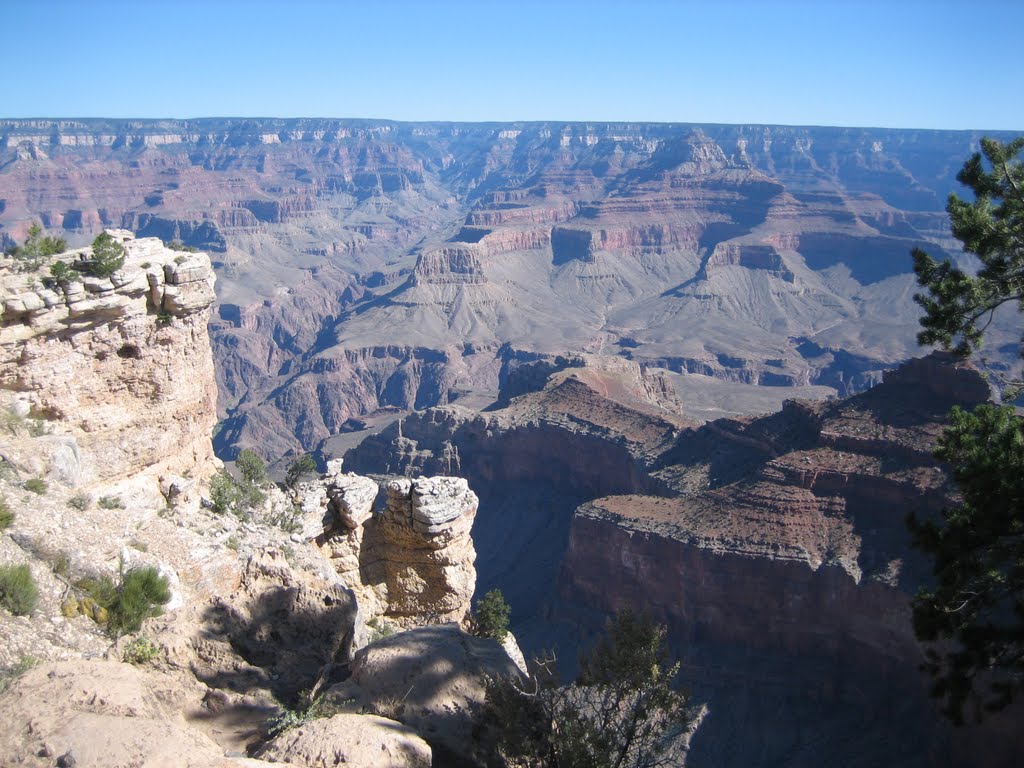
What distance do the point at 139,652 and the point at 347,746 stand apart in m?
4.66

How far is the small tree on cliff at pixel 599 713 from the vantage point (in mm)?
11703

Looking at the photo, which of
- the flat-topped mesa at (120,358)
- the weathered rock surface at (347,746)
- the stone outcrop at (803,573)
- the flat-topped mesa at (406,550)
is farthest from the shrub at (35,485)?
the stone outcrop at (803,573)

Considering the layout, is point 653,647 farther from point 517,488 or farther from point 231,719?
point 517,488

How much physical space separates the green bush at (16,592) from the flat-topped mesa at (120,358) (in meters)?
5.52

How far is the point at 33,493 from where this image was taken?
16.1m

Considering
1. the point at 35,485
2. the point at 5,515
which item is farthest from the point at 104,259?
the point at 5,515

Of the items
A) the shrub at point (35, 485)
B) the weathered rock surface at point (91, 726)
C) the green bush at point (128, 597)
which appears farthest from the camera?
the shrub at point (35, 485)

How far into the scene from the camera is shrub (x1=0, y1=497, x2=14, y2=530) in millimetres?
14227

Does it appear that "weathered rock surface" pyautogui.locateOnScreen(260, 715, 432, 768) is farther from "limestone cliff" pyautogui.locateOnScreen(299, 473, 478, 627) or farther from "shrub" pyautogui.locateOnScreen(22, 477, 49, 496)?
"limestone cliff" pyautogui.locateOnScreen(299, 473, 478, 627)

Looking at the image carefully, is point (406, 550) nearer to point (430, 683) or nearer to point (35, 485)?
point (35, 485)

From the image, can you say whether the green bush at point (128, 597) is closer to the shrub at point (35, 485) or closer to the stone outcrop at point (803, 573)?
the shrub at point (35, 485)

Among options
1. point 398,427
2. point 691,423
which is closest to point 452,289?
point 398,427

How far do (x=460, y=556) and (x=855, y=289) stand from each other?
148 metres

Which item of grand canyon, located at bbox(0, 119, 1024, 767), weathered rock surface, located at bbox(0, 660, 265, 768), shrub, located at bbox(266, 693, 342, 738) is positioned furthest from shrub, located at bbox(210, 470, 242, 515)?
weathered rock surface, located at bbox(0, 660, 265, 768)
